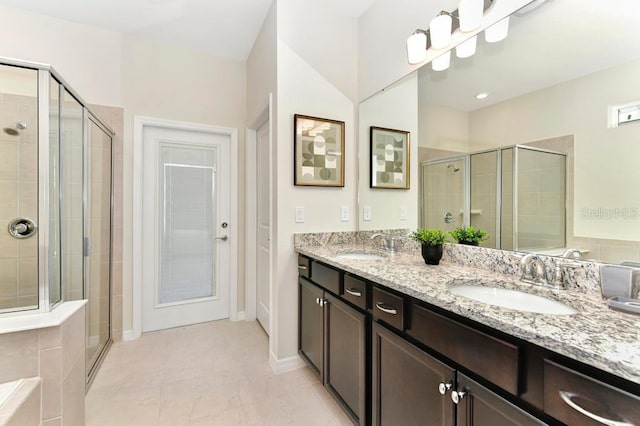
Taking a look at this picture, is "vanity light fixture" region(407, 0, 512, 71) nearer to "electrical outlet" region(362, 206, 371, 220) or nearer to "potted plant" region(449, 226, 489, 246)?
"potted plant" region(449, 226, 489, 246)

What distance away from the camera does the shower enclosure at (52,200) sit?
4.69 ft

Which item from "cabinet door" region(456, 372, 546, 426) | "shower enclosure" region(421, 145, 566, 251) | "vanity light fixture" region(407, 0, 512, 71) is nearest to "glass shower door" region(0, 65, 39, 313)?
"cabinet door" region(456, 372, 546, 426)

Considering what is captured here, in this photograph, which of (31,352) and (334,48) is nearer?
(31,352)

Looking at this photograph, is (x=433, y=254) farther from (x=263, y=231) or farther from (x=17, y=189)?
(x=17, y=189)

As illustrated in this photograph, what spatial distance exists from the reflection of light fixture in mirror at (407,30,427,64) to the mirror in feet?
0.25

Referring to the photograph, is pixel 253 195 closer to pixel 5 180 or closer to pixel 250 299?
pixel 250 299

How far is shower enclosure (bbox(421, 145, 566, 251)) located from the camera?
3.93ft

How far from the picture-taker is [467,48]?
60.9 inches

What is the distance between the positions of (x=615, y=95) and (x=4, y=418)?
252 cm

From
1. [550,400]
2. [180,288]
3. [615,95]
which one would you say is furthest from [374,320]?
[180,288]

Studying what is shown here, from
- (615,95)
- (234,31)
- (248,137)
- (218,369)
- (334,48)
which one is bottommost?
(218,369)

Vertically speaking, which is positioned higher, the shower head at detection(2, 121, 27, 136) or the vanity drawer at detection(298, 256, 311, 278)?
the shower head at detection(2, 121, 27, 136)

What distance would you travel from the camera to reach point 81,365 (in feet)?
4.99

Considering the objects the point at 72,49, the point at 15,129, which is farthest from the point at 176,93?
the point at 15,129
